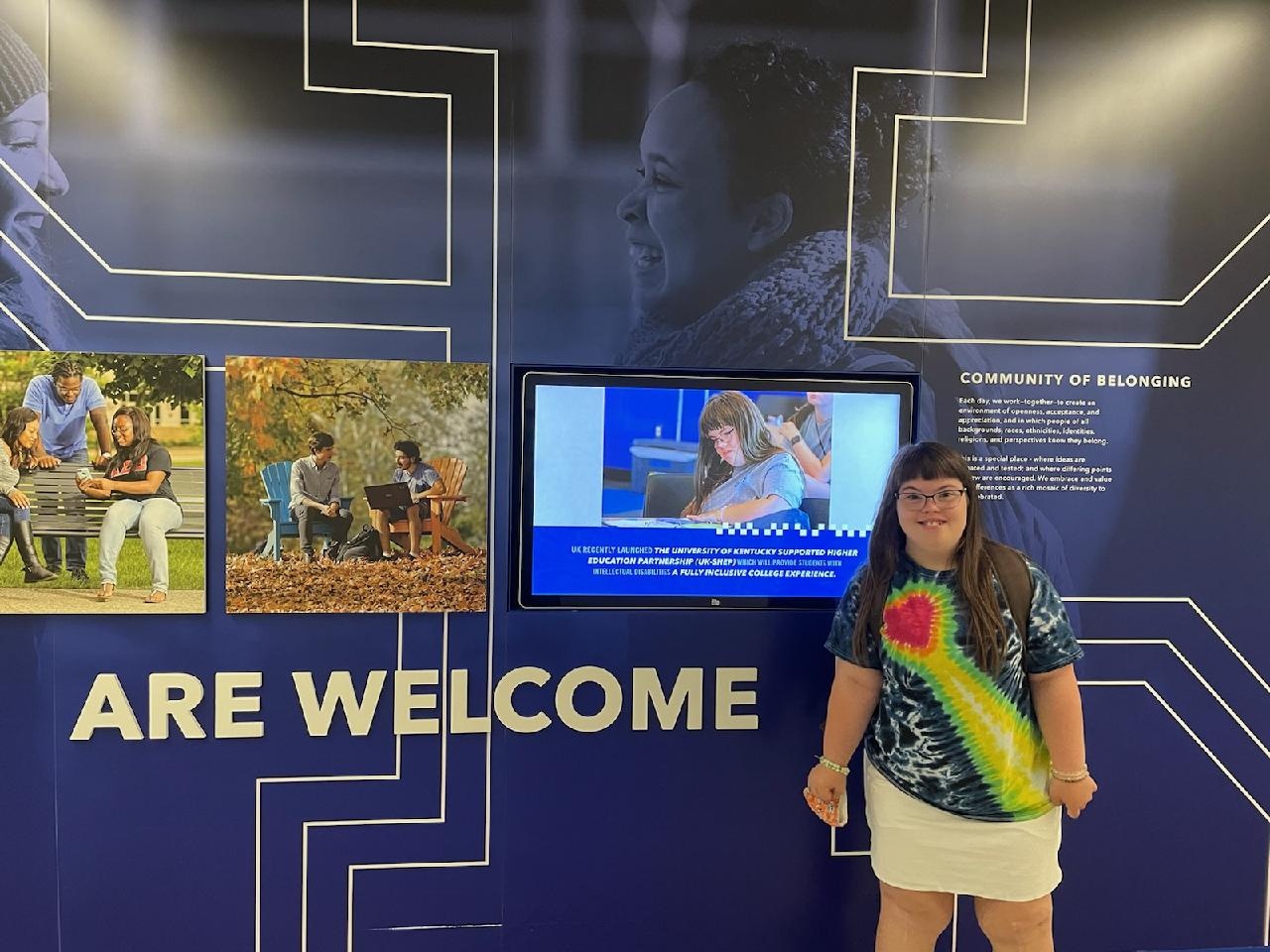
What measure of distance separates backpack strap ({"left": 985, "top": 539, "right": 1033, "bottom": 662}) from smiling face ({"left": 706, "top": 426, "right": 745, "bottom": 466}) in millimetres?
632

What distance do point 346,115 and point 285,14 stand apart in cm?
26

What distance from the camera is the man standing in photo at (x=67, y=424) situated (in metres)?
2.01

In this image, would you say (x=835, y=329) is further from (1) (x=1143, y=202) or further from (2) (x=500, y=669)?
(2) (x=500, y=669)

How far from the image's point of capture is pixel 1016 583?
6.01ft

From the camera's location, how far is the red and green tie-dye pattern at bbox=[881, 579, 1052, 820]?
5.97 ft

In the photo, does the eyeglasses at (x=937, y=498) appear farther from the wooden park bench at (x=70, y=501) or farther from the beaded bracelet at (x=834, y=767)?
the wooden park bench at (x=70, y=501)

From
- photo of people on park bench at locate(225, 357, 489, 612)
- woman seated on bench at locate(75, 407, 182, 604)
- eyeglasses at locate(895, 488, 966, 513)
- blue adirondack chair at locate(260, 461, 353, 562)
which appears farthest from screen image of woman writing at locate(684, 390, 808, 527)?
woman seated on bench at locate(75, 407, 182, 604)

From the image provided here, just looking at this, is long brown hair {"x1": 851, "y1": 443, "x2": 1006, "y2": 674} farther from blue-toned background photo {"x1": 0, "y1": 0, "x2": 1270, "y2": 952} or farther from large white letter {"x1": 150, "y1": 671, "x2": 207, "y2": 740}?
large white letter {"x1": 150, "y1": 671, "x2": 207, "y2": 740}

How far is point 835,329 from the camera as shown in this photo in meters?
2.20

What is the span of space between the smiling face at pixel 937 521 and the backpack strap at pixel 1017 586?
3.8 inches

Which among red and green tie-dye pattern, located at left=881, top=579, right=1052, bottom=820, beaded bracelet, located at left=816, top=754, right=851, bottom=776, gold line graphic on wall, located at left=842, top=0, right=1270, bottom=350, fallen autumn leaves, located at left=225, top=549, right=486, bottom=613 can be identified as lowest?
beaded bracelet, located at left=816, top=754, right=851, bottom=776

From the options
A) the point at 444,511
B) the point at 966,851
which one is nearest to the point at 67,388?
the point at 444,511

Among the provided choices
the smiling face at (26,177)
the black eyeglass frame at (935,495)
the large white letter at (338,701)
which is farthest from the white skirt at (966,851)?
the smiling face at (26,177)

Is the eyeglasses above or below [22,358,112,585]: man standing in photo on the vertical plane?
below
